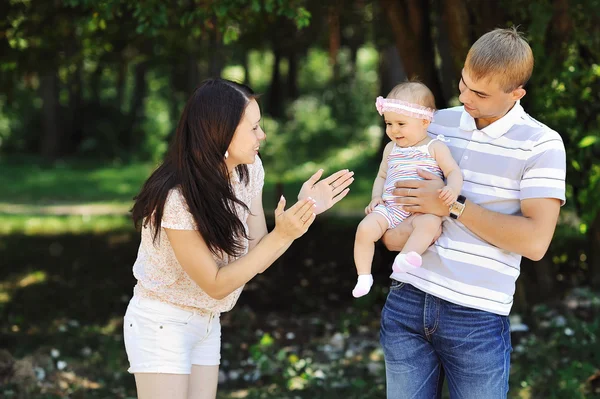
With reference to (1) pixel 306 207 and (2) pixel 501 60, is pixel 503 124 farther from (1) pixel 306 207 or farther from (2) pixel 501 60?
(1) pixel 306 207

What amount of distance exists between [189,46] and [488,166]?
22.2ft

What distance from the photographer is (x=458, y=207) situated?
114 inches

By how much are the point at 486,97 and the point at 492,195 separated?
33 cm

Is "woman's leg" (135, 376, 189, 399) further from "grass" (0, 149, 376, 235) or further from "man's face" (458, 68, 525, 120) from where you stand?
"grass" (0, 149, 376, 235)

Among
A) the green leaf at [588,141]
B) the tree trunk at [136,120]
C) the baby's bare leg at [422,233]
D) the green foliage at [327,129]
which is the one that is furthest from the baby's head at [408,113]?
the tree trunk at [136,120]

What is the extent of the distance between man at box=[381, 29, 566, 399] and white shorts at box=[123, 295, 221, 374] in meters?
0.72

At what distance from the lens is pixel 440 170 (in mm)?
3107

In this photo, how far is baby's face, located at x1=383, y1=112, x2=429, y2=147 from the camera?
3137mm

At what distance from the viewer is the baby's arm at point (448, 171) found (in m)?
2.89

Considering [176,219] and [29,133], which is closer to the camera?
[176,219]

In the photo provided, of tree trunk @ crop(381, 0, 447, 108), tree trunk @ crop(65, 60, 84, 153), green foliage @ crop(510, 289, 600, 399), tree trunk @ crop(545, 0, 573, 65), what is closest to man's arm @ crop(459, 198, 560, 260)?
green foliage @ crop(510, 289, 600, 399)

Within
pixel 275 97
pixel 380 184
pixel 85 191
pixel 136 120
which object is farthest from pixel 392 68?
pixel 136 120

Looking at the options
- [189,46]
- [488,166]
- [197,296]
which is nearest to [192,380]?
[197,296]

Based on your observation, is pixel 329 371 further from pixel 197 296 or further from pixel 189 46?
pixel 189 46
